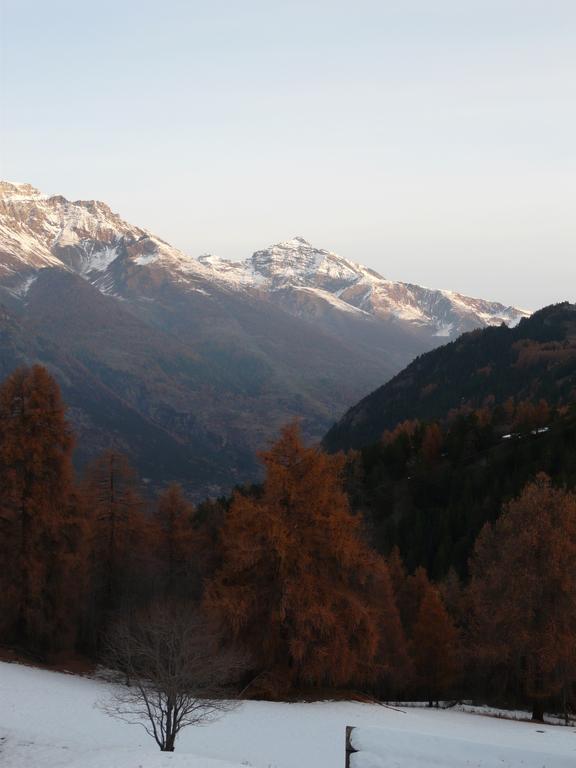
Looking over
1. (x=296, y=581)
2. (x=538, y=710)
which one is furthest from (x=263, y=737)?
(x=538, y=710)

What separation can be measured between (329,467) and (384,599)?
1284cm

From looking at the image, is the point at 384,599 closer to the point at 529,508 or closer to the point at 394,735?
the point at 529,508

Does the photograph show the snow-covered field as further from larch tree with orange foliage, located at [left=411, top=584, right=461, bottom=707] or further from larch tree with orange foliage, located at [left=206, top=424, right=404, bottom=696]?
larch tree with orange foliage, located at [left=411, top=584, right=461, bottom=707]

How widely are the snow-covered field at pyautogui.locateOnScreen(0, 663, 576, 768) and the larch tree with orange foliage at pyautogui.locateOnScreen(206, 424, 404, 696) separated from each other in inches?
71.3

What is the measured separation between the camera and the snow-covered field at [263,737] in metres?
14.2

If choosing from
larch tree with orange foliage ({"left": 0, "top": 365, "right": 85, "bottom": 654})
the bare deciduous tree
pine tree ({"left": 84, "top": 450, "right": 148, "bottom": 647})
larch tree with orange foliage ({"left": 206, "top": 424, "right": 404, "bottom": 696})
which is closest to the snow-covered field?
the bare deciduous tree

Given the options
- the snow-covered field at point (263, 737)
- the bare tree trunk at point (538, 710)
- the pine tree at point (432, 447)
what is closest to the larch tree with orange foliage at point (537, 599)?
the bare tree trunk at point (538, 710)

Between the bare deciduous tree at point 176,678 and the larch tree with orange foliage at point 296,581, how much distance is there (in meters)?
1.54

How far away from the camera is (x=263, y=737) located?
23.2 m

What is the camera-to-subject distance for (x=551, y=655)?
90.9ft

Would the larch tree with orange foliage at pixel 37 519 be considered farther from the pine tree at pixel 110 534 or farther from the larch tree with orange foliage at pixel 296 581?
the larch tree with orange foliage at pixel 296 581

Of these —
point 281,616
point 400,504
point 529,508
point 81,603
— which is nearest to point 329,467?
point 281,616

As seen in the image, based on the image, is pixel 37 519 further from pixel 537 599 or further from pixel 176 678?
pixel 537 599

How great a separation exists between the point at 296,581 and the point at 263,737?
6415 mm
